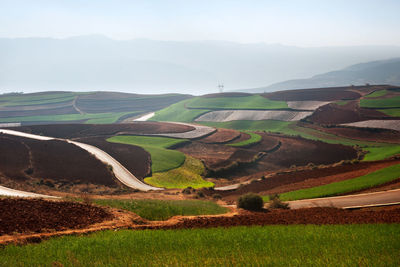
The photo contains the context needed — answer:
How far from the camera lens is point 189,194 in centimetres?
4791

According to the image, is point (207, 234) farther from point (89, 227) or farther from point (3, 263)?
point (3, 263)

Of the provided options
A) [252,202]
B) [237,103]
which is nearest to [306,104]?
[237,103]

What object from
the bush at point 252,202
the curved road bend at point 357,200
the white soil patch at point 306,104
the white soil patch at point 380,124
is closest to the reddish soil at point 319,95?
the white soil patch at point 306,104

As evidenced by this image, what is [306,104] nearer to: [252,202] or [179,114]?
[179,114]

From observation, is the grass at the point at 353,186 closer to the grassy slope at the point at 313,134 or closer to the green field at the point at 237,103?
the grassy slope at the point at 313,134

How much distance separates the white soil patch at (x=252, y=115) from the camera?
5039 inches

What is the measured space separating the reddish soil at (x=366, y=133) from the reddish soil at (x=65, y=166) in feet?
236

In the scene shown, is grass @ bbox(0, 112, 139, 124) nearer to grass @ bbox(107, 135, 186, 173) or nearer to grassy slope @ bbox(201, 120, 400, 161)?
grassy slope @ bbox(201, 120, 400, 161)

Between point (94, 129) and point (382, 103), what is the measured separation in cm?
10569

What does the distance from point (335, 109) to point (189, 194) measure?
9279 centimetres

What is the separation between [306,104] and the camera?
139875 millimetres

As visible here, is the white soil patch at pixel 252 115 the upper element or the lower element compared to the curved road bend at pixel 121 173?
upper

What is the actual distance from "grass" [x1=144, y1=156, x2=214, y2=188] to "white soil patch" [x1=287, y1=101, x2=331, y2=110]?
260 ft

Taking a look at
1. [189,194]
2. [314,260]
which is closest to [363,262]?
[314,260]
